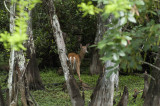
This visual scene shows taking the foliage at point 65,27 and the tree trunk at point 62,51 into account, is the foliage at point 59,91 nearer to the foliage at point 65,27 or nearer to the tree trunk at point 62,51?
the tree trunk at point 62,51

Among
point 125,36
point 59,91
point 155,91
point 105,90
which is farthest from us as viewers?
point 59,91

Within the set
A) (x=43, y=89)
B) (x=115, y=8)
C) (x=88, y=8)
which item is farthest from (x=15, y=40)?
(x=43, y=89)

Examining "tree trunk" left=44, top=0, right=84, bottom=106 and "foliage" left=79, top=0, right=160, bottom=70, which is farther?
"tree trunk" left=44, top=0, right=84, bottom=106

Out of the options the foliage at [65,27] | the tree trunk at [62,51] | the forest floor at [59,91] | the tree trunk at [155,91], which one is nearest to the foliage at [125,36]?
the tree trunk at [155,91]

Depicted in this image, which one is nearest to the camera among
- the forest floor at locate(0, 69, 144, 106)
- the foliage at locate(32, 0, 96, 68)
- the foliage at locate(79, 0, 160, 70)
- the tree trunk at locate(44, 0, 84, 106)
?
the foliage at locate(79, 0, 160, 70)

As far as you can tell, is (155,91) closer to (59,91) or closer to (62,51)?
(62,51)

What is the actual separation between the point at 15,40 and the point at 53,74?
11676 mm

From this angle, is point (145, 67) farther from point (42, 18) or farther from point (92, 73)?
point (42, 18)

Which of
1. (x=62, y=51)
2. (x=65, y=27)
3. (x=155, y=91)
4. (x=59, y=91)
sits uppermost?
(x=65, y=27)

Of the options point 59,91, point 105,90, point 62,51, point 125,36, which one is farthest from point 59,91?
point 125,36

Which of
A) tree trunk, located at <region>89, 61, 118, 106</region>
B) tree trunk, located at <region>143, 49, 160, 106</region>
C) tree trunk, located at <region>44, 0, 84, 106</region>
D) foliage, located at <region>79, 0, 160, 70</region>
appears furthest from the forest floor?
foliage, located at <region>79, 0, 160, 70</region>

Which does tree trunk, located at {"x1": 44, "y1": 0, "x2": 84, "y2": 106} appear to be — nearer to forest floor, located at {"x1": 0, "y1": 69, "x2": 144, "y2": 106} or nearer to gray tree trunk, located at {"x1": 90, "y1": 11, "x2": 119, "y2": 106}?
gray tree trunk, located at {"x1": 90, "y1": 11, "x2": 119, "y2": 106}

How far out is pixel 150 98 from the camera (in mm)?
5730

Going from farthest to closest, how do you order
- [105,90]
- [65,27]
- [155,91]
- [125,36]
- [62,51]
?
[65,27] → [62,51] → [105,90] → [155,91] → [125,36]
